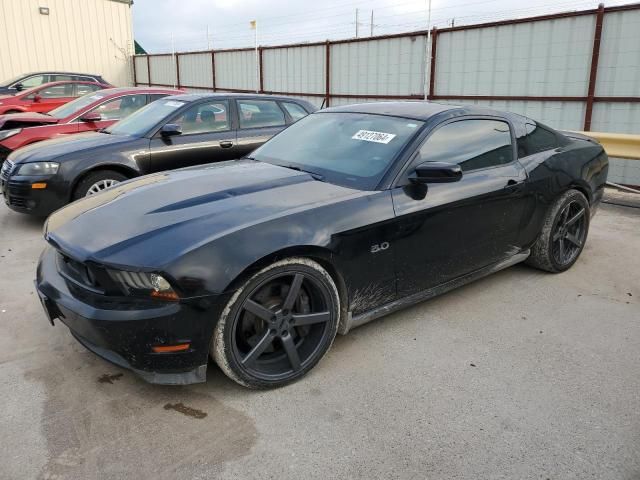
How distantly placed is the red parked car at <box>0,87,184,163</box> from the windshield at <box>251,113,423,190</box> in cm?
436

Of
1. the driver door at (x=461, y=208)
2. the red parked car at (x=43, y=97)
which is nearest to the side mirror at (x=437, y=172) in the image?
the driver door at (x=461, y=208)

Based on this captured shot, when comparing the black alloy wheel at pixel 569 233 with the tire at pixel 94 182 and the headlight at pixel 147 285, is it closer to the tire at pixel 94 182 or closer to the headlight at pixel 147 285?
the headlight at pixel 147 285

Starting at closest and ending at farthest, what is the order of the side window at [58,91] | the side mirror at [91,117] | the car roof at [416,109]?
the car roof at [416,109]
the side mirror at [91,117]
the side window at [58,91]

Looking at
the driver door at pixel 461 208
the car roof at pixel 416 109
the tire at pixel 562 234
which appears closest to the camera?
the driver door at pixel 461 208

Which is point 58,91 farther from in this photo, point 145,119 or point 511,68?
point 511,68

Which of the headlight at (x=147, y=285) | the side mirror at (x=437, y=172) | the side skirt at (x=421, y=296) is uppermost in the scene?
the side mirror at (x=437, y=172)

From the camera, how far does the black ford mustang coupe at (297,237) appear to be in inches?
99.6

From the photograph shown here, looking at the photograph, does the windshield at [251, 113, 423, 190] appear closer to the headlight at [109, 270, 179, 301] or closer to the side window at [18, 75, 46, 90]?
the headlight at [109, 270, 179, 301]

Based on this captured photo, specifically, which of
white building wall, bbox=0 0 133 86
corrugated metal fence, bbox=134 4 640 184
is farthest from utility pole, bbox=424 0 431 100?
white building wall, bbox=0 0 133 86

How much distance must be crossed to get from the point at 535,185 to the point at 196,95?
4.21 m

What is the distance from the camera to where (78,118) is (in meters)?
7.54

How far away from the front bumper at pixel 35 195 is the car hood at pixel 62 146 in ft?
0.76

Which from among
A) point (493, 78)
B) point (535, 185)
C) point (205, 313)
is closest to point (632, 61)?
point (493, 78)

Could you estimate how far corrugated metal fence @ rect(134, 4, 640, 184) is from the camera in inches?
308
